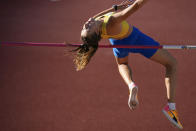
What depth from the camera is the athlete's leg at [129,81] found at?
2.74 m

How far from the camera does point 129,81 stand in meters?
2.90

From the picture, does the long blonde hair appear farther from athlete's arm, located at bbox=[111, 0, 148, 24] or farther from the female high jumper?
athlete's arm, located at bbox=[111, 0, 148, 24]

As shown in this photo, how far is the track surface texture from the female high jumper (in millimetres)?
1472

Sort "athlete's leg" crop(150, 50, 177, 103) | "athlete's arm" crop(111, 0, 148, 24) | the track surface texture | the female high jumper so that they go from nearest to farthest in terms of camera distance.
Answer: "athlete's arm" crop(111, 0, 148, 24) < the female high jumper < "athlete's leg" crop(150, 50, 177, 103) < the track surface texture

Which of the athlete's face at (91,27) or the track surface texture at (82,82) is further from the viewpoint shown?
the track surface texture at (82,82)

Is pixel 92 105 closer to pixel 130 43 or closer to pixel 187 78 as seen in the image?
pixel 187 78

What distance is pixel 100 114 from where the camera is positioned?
4.45m

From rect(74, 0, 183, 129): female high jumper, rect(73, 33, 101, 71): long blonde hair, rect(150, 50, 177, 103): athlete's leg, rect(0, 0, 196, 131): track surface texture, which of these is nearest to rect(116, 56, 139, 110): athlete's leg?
rect(74, 0, 183, 129): female high jumper

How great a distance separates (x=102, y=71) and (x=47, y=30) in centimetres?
187

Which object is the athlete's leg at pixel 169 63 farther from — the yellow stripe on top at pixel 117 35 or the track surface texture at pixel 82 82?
the track surface texture at pixel 82 82

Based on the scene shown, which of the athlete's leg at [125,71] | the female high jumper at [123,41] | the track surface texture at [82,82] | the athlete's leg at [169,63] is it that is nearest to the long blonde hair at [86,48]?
the female high jumper at [123,41]

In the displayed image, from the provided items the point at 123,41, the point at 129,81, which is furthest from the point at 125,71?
the point at 123,41

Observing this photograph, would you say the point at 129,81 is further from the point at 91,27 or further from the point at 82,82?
the point at 82,82

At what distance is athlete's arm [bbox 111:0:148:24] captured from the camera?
245cm
